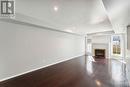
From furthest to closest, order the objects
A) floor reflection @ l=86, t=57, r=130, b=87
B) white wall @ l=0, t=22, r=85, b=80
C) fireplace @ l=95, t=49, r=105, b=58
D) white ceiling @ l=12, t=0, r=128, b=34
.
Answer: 1. fireplace @ l=95, t=49, r=105, b=58
2. white wall @ l=0, t=22, r=85, b=80
3. floor reflection @ l=86, t=57, r=130, b=87
4. white ceiling @ l=12, t=0, r=128, b=34

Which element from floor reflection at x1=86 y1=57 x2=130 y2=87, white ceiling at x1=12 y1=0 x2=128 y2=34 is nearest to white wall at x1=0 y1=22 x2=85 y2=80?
white ceiling at x1=12 y1=0 x2=128 y2=34

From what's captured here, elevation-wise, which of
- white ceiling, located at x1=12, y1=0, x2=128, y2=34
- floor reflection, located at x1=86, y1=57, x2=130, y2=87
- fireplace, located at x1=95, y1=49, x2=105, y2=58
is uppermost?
white ceiling, located at x1=12, y1=0, x2=128, y2=34

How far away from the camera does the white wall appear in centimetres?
380

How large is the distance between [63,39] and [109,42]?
5123 millimetres

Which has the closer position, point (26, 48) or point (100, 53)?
point (26, 48)

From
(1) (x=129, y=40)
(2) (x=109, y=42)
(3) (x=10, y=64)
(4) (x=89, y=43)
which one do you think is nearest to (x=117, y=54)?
(2) (x=109, y=42)

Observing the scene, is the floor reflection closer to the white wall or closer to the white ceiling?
the white ceiling

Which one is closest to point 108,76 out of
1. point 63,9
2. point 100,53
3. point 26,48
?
point 63,9

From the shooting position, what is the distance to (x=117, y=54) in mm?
10438

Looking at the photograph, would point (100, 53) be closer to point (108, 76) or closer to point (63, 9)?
point (108, 76)

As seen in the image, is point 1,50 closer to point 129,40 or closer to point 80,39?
point 129,40

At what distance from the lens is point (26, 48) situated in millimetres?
4707

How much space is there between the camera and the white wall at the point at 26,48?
3.80 metres

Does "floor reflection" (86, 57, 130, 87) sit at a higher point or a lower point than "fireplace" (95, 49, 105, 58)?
lower
